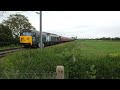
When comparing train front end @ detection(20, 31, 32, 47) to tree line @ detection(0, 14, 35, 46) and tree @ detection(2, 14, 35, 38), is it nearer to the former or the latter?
tree line @ detection(0, 14, 35, 46)

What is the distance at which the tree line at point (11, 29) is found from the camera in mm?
51756

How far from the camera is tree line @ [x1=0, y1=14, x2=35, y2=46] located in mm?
51756

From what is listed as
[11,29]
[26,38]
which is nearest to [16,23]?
Result: [11,29]

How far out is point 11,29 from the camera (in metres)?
67.2

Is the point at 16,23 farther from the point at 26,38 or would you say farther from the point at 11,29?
the point at 26,38

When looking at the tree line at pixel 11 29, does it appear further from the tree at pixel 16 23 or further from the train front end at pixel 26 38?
the train front end at pixel 26 38

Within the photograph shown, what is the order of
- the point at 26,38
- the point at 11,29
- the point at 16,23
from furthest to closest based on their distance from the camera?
1. the point at 16,23
2. the point at 11,29
3. the point at 26,38

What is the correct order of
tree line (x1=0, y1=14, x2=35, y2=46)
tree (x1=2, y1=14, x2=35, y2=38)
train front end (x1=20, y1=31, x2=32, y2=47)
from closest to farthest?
train front end (x1=20, y1=31, x2=32, y2=47)
tree line (x1=0, y1=14, x2=35, y2=46)
tree (x1=2, y1=14, x2=35, y2=38)

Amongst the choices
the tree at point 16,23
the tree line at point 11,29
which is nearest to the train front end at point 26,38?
the tree line at point 11,29

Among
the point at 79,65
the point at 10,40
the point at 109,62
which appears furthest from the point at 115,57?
the point at 10,40

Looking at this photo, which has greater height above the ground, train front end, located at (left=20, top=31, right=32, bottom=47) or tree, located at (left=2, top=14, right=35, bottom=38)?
tree, located at (left=2, top=14, right=35, bottom=38)

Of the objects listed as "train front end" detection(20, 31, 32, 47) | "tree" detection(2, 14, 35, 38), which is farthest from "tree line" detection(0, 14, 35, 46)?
"train front end" detection(20, 31, 32, 47)
